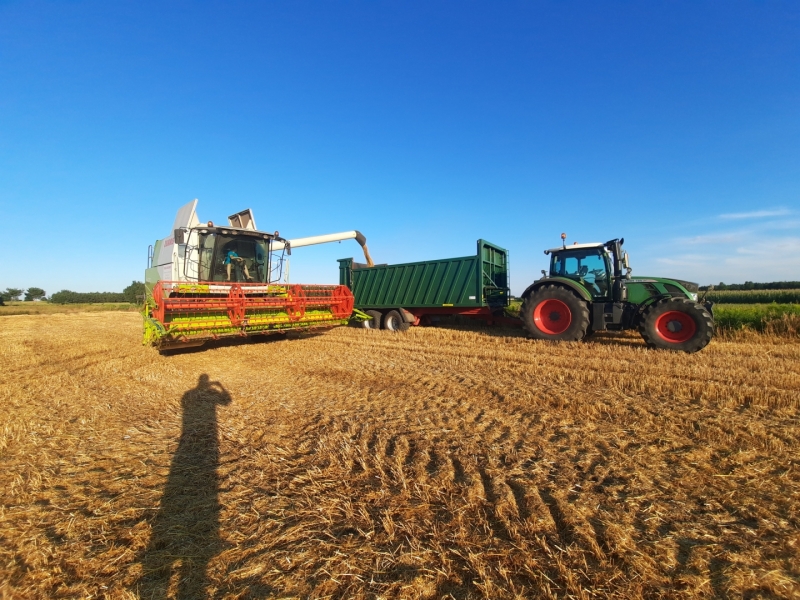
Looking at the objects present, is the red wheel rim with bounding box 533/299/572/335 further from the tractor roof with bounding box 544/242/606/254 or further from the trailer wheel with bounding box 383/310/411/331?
the trailer wheel with bounding box 383/310/411/331

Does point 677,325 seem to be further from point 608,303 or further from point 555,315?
point 555,315

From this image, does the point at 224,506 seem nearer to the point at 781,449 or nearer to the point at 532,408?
the point at 532,408

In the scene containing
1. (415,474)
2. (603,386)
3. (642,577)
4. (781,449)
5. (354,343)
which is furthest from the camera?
(354,343)

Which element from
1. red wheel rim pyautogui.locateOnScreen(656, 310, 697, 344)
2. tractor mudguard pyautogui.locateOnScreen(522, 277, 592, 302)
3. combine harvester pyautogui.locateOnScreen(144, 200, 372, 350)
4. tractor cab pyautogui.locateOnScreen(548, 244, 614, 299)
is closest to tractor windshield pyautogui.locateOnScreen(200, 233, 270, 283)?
combine harvester pyautogui.locateOnScreen(144, 200, 372, 350)

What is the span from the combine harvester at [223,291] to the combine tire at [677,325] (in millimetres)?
6989

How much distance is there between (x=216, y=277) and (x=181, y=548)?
785 cm

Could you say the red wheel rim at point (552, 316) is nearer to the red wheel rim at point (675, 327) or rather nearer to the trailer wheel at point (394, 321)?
the red wheel rim at point (675, 327)

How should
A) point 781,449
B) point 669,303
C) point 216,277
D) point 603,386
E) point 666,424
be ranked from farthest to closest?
1. point 216,277
2. point 669,303
3. point 603,386
4. point 666,424
5. point 781,449

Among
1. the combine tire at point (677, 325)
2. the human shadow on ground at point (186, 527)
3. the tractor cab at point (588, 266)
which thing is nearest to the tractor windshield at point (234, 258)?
the human shadow on ground at point (186, 527)

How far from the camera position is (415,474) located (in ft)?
9.12

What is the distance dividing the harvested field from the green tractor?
220 centimetres

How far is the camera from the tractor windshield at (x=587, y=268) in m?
8.91

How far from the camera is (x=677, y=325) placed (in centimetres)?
772

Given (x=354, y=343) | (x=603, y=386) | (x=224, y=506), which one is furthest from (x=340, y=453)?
(x=354, y=343)
